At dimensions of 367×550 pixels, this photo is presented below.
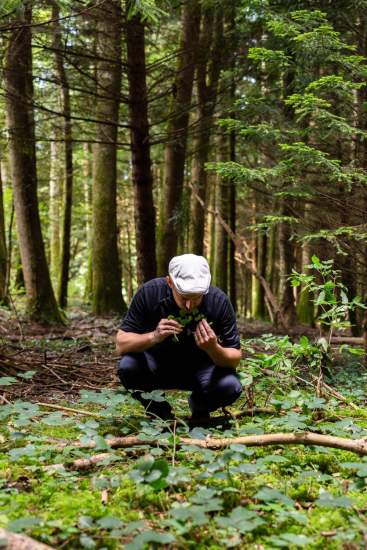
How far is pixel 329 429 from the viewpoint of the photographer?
12.6 ft

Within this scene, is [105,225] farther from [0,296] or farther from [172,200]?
[0,296]

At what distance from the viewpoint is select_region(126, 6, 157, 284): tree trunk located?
756cm

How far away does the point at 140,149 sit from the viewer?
786 cm

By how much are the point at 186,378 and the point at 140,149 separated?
4.49m

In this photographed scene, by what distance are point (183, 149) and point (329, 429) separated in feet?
26.9

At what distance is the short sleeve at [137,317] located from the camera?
420 cm

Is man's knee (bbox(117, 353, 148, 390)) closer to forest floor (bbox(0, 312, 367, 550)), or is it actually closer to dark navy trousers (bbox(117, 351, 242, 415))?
dark navy trousers (bbox(117, 351, 242, 415))

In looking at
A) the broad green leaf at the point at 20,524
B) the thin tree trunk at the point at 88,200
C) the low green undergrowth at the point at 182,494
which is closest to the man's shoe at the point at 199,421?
the low green undergrowth at the point at 182,494

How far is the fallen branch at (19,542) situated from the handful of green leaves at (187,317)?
188 cm

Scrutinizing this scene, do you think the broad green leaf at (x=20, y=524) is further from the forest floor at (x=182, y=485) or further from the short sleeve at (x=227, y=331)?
the short sleeve at (x=227, y=331)

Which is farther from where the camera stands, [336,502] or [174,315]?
[174,315]

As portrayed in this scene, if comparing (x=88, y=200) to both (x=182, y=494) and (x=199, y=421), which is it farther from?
(x=182, y=494)

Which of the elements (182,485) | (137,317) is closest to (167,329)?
(137,317)

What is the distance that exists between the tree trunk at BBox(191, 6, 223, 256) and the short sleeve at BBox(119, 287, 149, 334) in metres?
4.60
